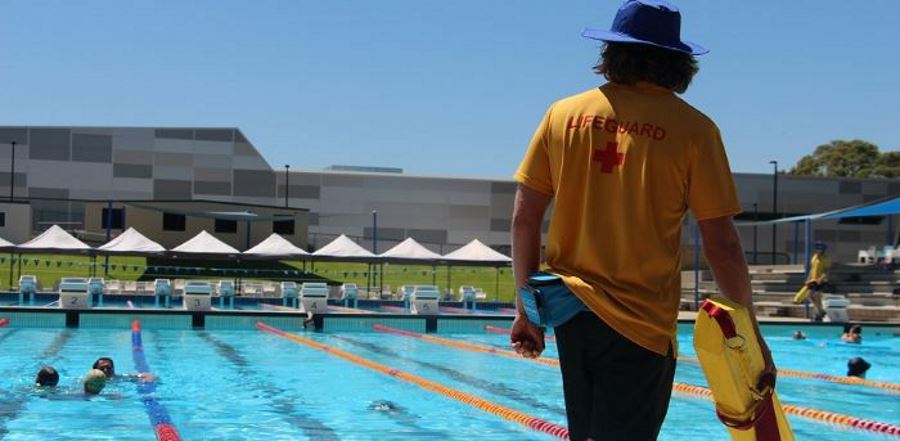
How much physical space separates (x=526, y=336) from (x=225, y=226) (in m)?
43.7

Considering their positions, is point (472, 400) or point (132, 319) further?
point (132, 319)

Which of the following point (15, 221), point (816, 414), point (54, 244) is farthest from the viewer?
point (15, 221)

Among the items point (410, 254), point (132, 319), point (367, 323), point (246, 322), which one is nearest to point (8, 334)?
point (132, 319)

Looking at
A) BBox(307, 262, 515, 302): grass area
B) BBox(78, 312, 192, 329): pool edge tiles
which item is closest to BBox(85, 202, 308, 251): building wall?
BBox(307, 262, 515, 302): grass area

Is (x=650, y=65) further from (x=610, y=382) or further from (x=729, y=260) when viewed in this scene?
(x=610, y=382)

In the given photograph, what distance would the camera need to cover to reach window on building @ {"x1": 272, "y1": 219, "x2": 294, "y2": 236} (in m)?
45.5

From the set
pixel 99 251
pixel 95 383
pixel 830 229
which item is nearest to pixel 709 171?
pixel 95 383

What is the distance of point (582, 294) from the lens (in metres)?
2.49

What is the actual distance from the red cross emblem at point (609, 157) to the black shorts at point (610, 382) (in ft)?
1.23

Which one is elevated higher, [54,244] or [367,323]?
[54,244]

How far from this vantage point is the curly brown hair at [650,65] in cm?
258

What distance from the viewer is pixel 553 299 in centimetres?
251

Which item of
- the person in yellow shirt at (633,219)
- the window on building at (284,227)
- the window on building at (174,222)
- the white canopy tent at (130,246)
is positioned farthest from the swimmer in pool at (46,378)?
the window on building at (284,227)

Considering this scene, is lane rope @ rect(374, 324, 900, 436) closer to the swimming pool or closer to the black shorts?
the swimming pool
